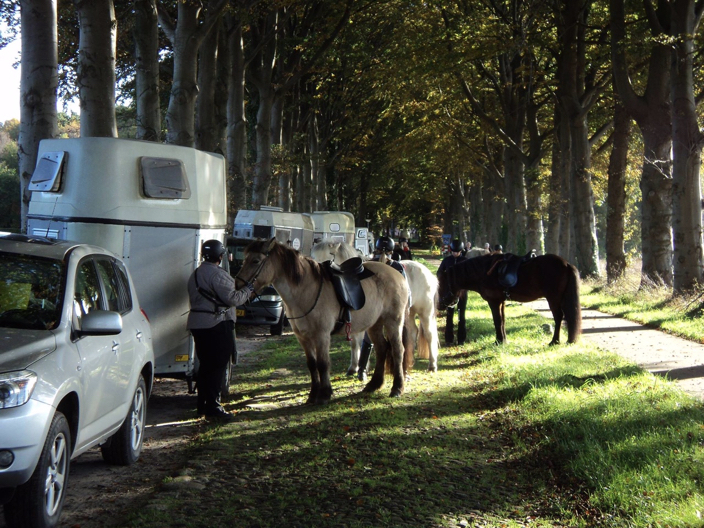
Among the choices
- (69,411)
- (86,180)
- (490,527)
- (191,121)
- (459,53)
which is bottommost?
(490,527)

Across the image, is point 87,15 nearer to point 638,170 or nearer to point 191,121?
point 191,121

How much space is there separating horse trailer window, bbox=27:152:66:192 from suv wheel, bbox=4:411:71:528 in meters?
4.72

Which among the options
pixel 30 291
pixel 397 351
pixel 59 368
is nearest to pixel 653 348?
pixel 397 351

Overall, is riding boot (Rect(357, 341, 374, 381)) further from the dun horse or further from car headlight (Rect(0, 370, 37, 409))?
car headlight (Rect(0, 370, 37, 409))

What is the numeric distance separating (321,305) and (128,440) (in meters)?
3.31

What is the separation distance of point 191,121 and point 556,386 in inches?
390

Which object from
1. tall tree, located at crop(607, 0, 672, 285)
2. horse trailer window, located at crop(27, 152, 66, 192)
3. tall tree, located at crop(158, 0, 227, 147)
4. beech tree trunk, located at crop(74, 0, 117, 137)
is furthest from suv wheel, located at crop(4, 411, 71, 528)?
tall tree, located at crop(607, 0, 672, 285)

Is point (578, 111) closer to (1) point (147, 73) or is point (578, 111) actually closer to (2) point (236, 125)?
(2) point (236, 125)

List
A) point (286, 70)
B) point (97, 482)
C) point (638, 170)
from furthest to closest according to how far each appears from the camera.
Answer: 1. point (638, 170)
2. point (286, 70)
3. point (97, 482)

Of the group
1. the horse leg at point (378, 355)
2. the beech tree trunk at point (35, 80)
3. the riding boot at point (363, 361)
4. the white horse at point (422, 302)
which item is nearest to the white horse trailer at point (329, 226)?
the white horse at point (422, 302)

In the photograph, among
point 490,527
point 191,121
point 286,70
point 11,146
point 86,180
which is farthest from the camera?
point 11,146

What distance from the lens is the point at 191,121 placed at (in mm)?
16172

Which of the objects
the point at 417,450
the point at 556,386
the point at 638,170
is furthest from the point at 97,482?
the point at 638,170

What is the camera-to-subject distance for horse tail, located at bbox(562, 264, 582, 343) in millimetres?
13219
